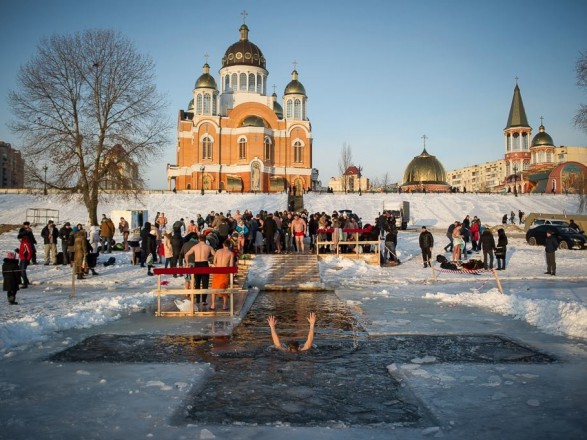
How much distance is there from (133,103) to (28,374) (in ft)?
86.0

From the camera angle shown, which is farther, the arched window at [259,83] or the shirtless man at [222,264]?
the arched window at [259,83]

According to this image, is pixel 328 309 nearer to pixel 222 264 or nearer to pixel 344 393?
pixel 222 264

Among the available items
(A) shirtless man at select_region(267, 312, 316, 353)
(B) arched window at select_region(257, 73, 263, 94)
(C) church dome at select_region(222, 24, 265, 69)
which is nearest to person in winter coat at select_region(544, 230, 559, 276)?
(A) shirtless man at select_region(267, 312, 316, 353)

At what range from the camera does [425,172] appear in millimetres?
73625

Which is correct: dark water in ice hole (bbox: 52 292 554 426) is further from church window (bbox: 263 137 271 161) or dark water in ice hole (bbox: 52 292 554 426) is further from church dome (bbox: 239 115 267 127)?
church dome (bbox: 239 115 267 127)

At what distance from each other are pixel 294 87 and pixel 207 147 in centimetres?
1328

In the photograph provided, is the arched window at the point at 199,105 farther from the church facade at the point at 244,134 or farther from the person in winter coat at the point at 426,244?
the person in winter coat at the point at 426,244

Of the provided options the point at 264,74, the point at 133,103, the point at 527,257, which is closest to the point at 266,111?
the point at 264,74

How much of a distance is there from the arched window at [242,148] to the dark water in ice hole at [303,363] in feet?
160

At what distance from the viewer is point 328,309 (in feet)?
38.3

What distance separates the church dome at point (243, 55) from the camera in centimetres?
6203

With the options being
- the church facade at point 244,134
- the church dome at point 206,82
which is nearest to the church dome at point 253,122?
the church facade at point 244,134

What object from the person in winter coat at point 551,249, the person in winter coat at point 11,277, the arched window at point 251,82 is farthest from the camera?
the arched window at point 251,82

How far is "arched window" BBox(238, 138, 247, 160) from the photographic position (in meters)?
58.3
